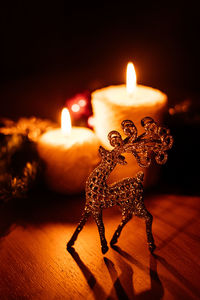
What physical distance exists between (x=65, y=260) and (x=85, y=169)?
0.27 metres

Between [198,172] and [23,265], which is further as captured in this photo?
[198,172]

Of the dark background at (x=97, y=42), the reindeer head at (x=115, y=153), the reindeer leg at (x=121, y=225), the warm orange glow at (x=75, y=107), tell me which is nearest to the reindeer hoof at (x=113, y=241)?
the reindeer leg at (x=121, y=225)

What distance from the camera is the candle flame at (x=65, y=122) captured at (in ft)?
2.86

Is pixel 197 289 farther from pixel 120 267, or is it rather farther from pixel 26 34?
pixel 26 34

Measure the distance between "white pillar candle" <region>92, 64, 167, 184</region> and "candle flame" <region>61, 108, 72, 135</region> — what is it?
0.25 ft

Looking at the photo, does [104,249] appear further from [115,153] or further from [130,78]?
[130,78]

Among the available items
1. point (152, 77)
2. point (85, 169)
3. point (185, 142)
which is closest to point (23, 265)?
point (85, 169)

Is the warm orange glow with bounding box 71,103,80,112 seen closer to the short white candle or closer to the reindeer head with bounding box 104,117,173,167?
the short white candle

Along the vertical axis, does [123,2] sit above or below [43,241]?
above

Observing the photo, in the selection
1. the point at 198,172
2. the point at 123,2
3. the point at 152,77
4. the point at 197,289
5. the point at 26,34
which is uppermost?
the point at 123,2

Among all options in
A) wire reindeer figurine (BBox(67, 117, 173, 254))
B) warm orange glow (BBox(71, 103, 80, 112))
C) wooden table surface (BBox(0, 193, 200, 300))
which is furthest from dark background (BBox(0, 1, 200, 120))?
wire reindeer figurine (BBox(67, 117, 173, 254))

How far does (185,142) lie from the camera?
2.98 ft

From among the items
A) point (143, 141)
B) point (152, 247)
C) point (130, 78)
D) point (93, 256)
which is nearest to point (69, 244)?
point (93, 256)

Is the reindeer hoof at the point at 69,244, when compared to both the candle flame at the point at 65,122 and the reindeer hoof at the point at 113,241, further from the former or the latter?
the candle flame at the point at 65,122
